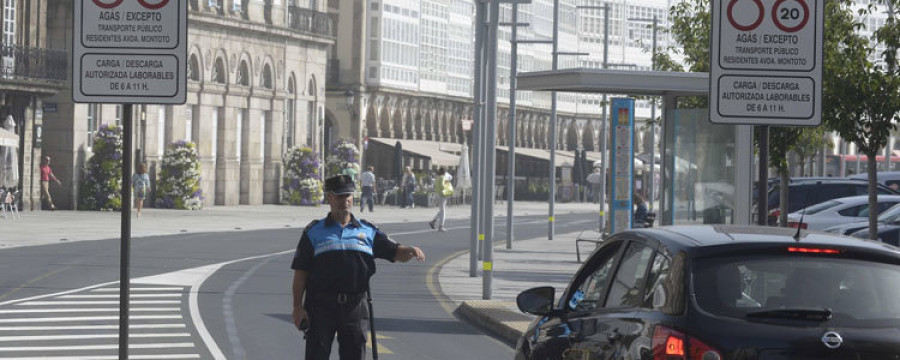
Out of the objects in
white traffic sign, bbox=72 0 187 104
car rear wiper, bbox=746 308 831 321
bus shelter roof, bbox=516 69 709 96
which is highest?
bus shelter roof, bbox=516 69 709 96

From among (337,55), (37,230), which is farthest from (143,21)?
(337,55)

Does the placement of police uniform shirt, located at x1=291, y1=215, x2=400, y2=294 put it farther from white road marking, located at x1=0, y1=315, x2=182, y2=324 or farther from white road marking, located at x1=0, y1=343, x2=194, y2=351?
white road marking, located at x1=0, y1=315, x2=182, y2=324

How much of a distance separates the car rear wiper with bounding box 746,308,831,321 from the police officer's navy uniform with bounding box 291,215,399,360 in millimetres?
3504

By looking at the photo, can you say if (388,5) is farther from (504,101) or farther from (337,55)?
(504,101)

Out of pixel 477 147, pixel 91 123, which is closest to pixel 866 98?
pixel 477 147

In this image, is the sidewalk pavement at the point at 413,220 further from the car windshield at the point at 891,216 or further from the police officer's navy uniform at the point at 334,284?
the police officer's navy uniform at the point at 334,284

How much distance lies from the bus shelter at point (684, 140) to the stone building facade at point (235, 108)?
37711mm

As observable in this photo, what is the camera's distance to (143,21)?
939 cm

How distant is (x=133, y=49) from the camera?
9391 millimetres

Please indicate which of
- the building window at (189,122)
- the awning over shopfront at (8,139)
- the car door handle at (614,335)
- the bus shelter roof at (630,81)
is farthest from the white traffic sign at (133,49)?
the building window at (189,122)

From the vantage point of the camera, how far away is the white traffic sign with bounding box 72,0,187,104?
30.7ft

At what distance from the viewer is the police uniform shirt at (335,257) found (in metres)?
9.99

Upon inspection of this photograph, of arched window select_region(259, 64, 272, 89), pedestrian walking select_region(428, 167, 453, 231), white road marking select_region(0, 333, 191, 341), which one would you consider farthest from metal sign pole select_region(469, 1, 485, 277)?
arched window select_region(259, 64, 272, 89)

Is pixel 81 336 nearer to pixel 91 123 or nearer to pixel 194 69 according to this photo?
pixel 91 123
